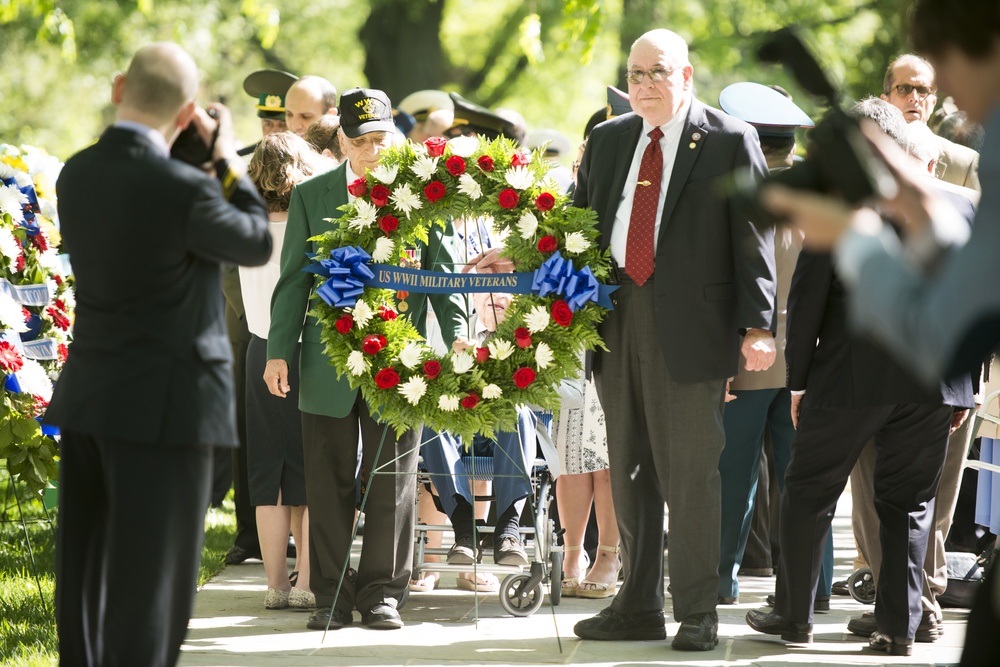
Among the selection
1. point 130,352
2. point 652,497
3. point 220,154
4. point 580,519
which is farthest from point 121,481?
point 580,519

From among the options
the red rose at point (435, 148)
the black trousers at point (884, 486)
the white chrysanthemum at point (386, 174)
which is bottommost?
the black trousers at point (884, 486)

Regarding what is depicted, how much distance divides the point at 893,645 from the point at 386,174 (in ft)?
9.99

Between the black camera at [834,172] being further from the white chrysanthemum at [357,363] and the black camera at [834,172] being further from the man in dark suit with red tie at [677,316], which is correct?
the white chrysanthemum at [357,363]

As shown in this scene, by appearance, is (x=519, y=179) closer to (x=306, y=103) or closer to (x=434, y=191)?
(x=434, y=191)

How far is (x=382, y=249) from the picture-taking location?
560cm

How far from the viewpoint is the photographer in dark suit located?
366 centimetres

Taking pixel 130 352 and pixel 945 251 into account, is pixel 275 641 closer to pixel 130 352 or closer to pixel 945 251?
pixel 130 352

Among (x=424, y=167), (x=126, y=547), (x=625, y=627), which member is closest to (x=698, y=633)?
(x=625, y=627)

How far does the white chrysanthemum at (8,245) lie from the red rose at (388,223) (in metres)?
1.94

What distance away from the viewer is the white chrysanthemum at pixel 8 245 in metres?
6.12

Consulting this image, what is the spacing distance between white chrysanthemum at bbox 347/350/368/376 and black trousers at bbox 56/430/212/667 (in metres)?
1.65

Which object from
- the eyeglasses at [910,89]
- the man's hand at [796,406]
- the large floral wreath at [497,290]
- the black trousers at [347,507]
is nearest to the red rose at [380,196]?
the large floral wreath at [497,290]

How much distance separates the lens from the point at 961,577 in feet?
21.5

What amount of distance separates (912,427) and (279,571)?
10.5 feet
